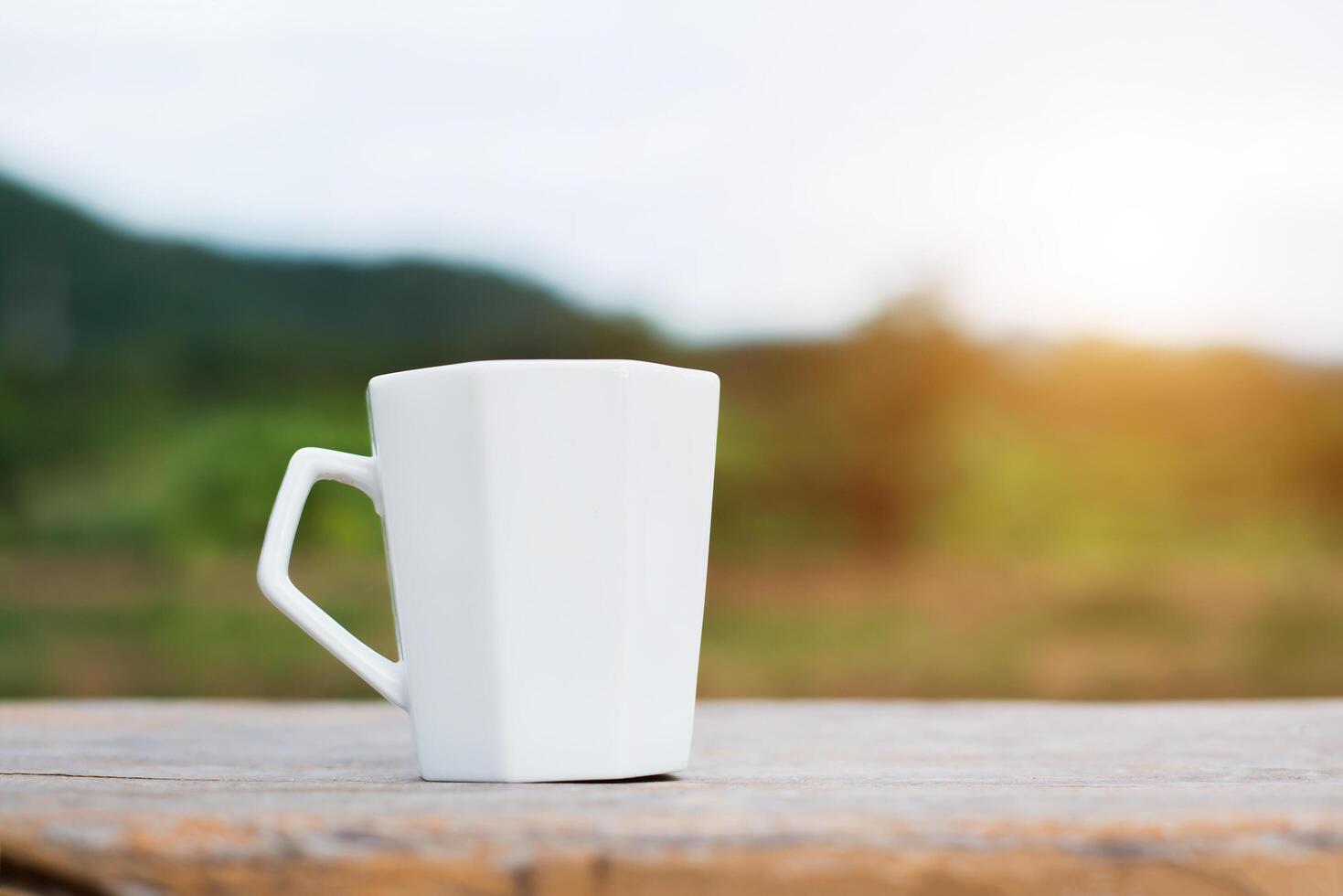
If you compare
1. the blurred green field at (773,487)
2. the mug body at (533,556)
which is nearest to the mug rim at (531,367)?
the mug body at (533,556)

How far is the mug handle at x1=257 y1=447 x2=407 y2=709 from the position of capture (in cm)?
46

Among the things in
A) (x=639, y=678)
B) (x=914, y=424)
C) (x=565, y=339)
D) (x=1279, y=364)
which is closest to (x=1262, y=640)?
(x=1279, y=364)

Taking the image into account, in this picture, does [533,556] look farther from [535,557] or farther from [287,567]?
[287,567]

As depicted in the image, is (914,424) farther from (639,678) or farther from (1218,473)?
(639,678)

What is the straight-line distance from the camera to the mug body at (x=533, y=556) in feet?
1.38

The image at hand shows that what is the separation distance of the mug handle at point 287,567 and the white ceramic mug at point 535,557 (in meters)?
0.02

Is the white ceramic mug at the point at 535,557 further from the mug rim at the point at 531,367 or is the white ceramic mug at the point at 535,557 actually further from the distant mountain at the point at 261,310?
the distant mountain at the point at 261,310

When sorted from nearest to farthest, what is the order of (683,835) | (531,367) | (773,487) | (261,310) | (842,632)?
1. (683,835)
2. (531,367)
3. (842,632)
4. (773,487)
5. (261,310)

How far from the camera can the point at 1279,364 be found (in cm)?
356

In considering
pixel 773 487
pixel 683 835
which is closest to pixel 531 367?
pixel 683 835

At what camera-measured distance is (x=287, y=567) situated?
0.46 m

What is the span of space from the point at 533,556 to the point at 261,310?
374cm

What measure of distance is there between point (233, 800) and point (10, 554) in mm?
3584

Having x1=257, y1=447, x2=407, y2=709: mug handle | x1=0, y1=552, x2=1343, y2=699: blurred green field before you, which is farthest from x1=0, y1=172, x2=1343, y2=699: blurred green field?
x1=257, y1=447, x2=407, y2=709: mug handle
